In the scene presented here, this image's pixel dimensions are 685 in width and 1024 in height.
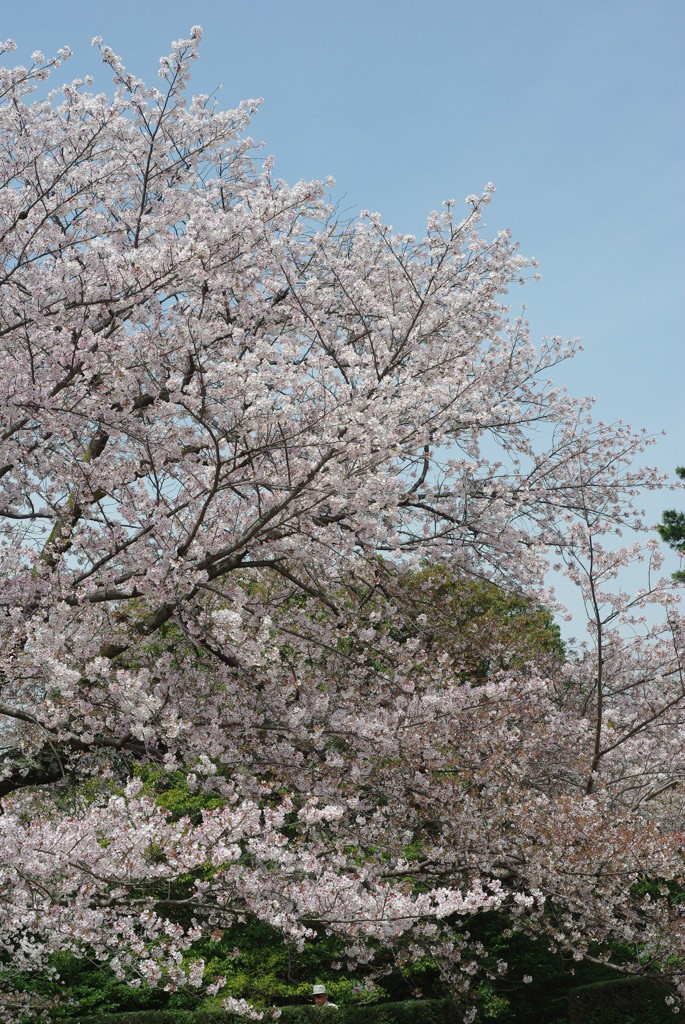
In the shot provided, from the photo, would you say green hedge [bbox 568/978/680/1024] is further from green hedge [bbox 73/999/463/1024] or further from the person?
the person

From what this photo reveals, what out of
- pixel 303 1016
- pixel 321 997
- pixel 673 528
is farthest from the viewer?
pixel 673 528

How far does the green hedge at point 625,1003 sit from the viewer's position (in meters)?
11.4

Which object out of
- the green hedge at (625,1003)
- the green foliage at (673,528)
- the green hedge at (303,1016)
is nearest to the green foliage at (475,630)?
the green hedge at (303,1016)

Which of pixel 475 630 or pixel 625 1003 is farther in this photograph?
pixel 475 630

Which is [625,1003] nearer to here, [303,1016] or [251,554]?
[303,1016]

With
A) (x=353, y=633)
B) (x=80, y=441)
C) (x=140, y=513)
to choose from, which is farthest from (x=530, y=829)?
(x=80, y=441)

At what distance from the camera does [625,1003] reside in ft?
37.5

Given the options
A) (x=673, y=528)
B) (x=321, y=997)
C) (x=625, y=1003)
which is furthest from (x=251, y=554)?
(x=673, y=528)

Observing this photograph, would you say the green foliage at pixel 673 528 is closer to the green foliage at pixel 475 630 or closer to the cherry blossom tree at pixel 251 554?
the green foliage at pixel 475 630

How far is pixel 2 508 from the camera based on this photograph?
8.20 metres

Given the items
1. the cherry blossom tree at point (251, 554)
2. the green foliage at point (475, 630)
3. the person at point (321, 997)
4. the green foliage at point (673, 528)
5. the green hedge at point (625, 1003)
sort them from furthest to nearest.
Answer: the green foliage at point (673, 528), the green hedge at point (625, 1003), the green foliage at point (475, 630), the person at point (321, 997), the cherry blossom tree at point (251, 554)

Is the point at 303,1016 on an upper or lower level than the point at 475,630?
lower

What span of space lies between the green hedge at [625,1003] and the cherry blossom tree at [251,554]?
3340 mm

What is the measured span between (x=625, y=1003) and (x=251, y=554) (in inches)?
316
